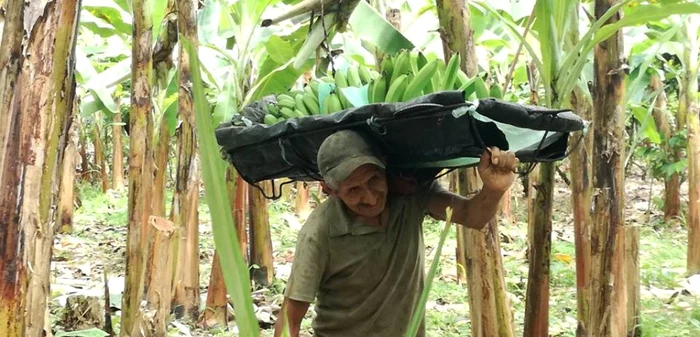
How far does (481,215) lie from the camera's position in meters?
1.99

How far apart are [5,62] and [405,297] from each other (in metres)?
1.36

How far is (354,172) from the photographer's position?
6.15 feet

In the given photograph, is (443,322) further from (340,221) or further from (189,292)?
(340,221)

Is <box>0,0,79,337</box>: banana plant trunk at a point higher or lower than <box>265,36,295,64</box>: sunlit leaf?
lower

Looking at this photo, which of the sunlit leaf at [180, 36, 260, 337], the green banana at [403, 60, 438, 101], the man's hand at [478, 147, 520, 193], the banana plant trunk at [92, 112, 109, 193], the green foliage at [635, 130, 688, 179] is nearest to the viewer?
the sunlit leaf at [180, 36, 260, 337]

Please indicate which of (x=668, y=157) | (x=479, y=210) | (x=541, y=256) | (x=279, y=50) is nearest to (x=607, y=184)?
(x=541, y=256)

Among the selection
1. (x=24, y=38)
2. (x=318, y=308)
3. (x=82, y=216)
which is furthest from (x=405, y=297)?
(x=82, y=216)

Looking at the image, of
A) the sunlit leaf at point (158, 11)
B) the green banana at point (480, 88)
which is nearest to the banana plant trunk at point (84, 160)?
the sunlit leaf at point (158, 11)

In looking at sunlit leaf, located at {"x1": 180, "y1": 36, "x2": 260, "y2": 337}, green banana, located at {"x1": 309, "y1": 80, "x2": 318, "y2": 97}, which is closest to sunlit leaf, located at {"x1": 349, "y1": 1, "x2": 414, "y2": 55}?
green banana, located at {"x1": 309, "y1": 80, "x2": 318, "y2": 97}

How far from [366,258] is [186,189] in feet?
5.72

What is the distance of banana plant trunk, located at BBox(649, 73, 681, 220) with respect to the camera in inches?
256

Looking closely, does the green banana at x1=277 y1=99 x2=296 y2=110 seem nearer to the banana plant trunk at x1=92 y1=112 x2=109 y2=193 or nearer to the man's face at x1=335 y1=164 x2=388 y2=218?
the man's face at x1=335 y1=164 x2=388 y2=218

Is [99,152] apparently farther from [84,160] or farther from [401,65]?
[401,65]

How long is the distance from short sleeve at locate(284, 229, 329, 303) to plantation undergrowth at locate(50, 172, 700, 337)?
2.14 m
